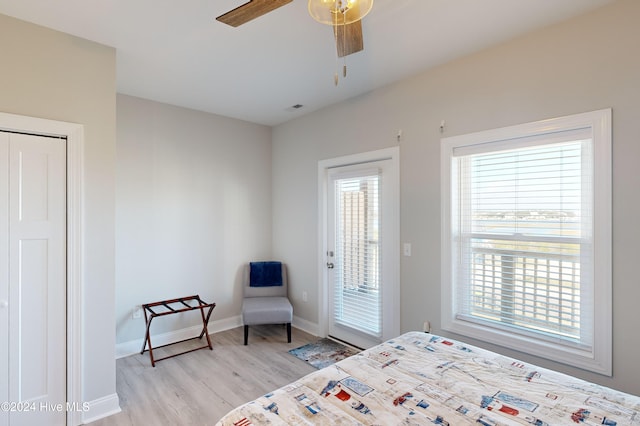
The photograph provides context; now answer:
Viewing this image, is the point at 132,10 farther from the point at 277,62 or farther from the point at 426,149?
the point at 426,149

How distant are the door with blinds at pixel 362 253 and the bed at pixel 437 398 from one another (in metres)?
1.47

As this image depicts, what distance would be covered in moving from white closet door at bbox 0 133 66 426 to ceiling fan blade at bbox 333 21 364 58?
6.58ft

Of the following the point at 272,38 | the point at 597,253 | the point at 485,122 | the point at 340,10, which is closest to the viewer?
the point at 340,10

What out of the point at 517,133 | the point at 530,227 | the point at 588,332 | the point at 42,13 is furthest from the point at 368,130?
the point at 42,13

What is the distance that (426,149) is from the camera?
282 centimetres

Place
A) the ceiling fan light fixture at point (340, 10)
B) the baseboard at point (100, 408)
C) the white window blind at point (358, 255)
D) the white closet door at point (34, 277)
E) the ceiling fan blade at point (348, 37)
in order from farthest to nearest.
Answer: the white window blind at point (358, 255) < the baseboard at point (100, 408) < the white closet door at point (34, 277) < the ceiling fan blade at point (348, 37) < the ceiling fan light fixture at point (340, 10)

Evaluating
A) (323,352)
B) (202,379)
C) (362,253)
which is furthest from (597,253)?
(202,379)

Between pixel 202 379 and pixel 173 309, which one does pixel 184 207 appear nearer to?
pixel 173 309

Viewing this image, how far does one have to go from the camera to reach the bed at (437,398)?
127cm

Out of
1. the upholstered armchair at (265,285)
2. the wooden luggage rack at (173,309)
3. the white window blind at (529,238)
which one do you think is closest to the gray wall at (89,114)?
the wooden luggage rack at (173,309)

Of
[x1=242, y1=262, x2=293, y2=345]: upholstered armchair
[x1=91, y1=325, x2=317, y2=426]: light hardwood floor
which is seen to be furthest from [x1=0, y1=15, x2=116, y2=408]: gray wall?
[x1=242, y1=262, x2=293, y2=345]: upholstered armchair

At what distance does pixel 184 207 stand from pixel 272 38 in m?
2.24

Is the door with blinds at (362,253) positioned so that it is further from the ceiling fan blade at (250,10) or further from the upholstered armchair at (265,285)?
the ceiling fan blade at (250,10)

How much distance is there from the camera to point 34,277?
2160mm
